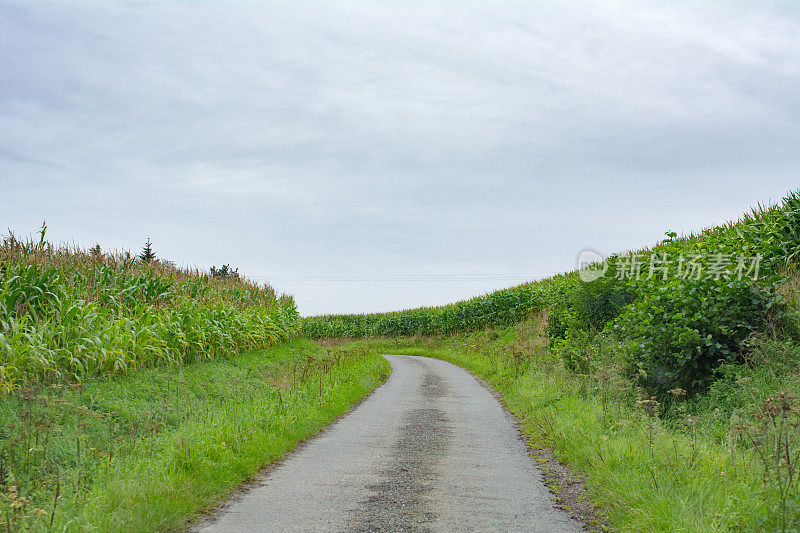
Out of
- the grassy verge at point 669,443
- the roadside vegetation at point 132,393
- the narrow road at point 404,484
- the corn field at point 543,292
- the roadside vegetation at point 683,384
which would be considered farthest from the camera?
the corn field at point 543,292

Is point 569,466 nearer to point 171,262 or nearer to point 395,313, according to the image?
point 171,262

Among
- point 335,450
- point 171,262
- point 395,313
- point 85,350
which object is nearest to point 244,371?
point 85,350

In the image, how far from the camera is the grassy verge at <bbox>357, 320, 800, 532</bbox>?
15.8ft

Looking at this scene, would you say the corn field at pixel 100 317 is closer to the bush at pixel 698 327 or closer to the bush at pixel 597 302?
the bush at pixel 698 327

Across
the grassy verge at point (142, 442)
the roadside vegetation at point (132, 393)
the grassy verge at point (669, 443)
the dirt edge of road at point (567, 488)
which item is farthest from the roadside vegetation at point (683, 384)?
the roadside vegetation at point (132, 393)

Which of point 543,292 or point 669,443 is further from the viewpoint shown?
point 543,292

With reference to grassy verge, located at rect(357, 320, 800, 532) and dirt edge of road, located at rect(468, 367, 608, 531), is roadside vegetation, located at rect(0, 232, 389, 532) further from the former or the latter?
grassy verge, located at rect(357, 320, 800, 532)

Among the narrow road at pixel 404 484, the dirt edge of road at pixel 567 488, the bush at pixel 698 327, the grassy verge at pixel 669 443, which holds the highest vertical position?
the bush at pixel 698 327

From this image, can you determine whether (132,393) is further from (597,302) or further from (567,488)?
(597,302)

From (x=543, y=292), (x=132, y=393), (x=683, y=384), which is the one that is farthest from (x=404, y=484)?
(x=543, y=292)

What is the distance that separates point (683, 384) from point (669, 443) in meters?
4.46

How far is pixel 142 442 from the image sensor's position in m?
7.37

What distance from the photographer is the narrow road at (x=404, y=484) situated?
17.3ft

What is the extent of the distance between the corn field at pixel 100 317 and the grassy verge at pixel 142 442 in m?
0.55
